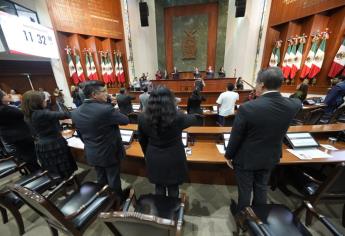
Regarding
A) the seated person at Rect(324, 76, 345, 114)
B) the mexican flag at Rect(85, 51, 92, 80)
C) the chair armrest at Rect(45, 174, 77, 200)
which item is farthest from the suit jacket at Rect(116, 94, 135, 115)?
the seated person at Rect(324, 76, 345, 114)

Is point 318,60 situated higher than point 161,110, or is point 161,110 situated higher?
point 318,60

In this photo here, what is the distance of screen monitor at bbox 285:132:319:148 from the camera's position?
1887mm

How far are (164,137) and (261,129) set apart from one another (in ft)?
2.48

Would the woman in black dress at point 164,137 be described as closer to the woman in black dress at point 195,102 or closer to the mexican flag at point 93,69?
the woman in black dress at point 195,102

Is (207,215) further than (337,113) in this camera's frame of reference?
No

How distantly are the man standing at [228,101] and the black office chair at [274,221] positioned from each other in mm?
2722

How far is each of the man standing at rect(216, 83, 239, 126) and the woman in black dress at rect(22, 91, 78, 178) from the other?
3182mm

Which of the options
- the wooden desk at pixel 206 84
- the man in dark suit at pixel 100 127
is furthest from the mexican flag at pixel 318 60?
the man in dark suit at pixel 100 127

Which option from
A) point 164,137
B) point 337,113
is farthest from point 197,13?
point 164,137

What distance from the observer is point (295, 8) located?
554 cm

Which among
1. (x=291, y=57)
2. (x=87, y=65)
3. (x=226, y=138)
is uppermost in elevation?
(x=291, y=57)

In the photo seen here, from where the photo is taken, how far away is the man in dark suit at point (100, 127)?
1.42 meters

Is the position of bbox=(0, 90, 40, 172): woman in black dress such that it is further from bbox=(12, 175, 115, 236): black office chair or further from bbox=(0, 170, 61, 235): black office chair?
bbox=(12, 175, 115, 236): black office chair

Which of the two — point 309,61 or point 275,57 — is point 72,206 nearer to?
point 309,61
